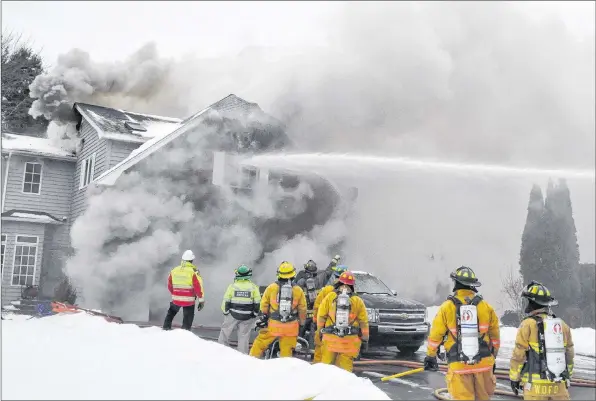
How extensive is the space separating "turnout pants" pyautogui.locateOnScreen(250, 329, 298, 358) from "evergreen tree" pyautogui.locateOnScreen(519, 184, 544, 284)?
17171 mm

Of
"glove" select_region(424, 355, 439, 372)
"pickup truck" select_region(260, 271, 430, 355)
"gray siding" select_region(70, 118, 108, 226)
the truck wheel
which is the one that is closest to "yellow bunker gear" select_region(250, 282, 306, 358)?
"pickup truck" select_region(260, 271, 430, 355)

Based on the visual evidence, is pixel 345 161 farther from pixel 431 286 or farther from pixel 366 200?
pixel 431 286

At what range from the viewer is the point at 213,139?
14.3m

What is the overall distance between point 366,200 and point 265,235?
540 cm

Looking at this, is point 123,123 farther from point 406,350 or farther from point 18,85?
point 406,350

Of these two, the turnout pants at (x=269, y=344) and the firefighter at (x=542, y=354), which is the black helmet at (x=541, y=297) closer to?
the firefighter at (x=542, y=354)

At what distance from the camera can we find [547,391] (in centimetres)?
478

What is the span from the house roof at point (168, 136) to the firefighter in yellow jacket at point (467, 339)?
951cm

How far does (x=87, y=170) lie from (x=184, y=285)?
5.13m

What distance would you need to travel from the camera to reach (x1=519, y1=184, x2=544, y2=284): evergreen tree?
21984 mm

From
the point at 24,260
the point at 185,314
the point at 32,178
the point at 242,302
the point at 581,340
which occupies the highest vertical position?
the point at 32,178

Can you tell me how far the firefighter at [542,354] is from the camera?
4750 millimetres

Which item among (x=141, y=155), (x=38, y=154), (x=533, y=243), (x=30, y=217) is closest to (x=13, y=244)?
(x=30, y=217)

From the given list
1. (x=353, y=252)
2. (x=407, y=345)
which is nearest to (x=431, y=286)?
(x=353, y=252)
